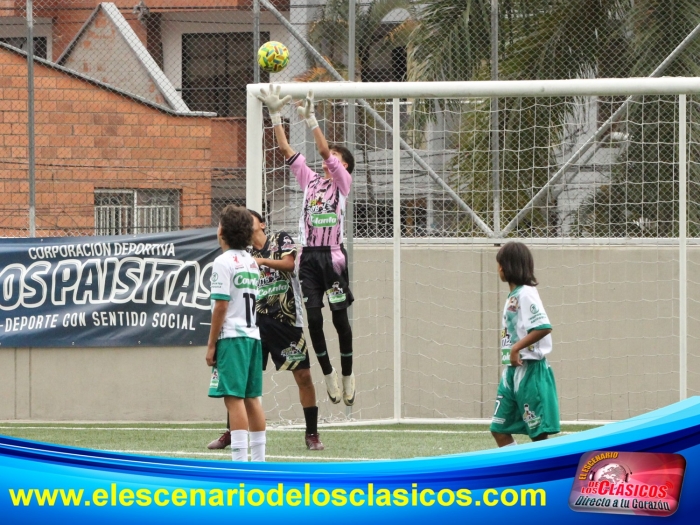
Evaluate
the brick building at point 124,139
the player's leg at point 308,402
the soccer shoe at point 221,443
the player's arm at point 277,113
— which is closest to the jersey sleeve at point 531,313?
the player's leg at point 308,402

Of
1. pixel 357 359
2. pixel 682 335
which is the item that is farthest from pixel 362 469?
pixel 357 359

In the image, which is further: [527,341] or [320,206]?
[320,206]

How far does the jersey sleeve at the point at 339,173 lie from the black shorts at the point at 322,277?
0.45 meters

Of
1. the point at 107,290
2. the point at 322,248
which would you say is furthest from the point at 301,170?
the point at 107,290

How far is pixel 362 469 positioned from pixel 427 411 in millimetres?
7244

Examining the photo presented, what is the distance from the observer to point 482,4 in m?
9.85

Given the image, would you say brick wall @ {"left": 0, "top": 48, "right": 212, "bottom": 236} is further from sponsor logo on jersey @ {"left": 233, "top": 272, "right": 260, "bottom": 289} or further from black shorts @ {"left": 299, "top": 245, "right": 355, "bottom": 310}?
sponsor logo on jersey @ {"left": 233, "top": 272, "right": 260, "bottom": 289}

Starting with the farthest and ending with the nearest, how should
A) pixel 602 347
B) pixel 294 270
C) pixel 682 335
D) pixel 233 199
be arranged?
pixel 233 199, pixel 602 347, pixel 682 335, pixel 294 270

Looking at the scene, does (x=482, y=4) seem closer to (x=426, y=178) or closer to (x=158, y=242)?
(x=426, y=178)

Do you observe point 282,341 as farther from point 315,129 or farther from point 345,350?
point 315,129

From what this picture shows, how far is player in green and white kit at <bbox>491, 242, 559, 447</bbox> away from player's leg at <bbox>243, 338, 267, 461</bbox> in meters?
1.23

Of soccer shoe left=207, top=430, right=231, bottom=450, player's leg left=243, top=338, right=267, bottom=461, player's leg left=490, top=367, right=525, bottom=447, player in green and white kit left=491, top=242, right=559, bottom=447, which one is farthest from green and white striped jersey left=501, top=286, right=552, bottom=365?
soccer shoe left=207, top=430, right=231, bottom=450

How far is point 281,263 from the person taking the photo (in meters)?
6.46

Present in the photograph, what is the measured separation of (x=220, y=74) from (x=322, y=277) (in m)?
5.38
